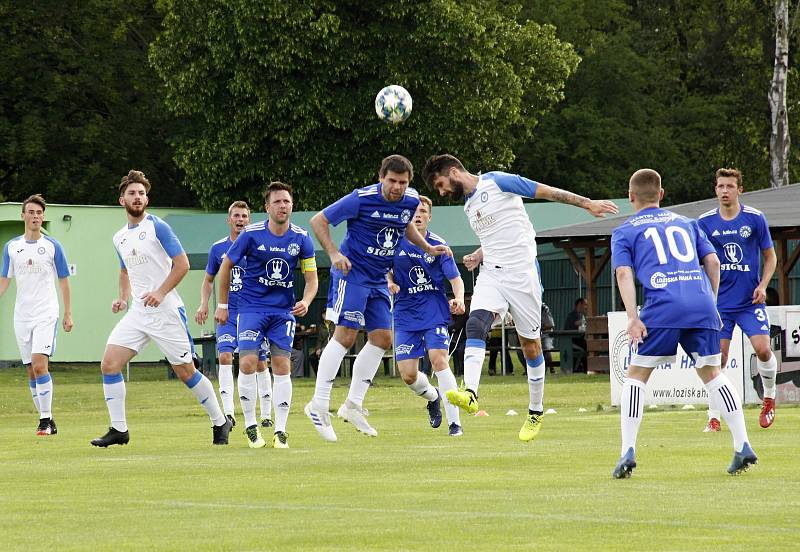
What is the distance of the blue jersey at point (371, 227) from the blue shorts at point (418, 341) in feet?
6.84

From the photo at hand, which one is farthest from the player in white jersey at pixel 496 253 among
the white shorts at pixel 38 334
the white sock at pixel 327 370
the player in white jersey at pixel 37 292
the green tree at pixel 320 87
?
the green tree at pixel 320 87

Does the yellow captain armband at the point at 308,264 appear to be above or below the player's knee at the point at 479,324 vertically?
above

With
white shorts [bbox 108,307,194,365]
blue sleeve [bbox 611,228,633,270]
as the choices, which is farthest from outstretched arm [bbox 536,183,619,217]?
white shorts [bbox 108,307,194,365]

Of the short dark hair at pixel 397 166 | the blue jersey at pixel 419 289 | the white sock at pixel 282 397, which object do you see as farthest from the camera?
the blue jersey at pixel 419 289

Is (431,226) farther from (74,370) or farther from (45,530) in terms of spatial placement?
(45,530)

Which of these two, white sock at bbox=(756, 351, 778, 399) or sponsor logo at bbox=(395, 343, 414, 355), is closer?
white sock at bbox=(756, 351, 778, 399)

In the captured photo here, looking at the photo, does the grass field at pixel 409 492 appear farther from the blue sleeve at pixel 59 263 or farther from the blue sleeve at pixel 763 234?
the blue sleeve at pixel 59 263

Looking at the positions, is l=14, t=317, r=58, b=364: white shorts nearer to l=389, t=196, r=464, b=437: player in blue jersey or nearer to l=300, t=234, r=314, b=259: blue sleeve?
l=389, t=196, r=464, b=437: player in blue jersey

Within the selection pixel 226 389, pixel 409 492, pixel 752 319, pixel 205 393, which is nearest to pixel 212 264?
pixel 226 389

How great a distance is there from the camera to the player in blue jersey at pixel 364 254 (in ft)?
43.1

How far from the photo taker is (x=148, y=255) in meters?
A: 13.5

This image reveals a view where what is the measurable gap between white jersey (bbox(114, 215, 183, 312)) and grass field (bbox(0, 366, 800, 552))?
136cm

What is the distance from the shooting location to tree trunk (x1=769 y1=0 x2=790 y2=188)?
47062 millimetres

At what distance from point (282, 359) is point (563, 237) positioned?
19541 mm
